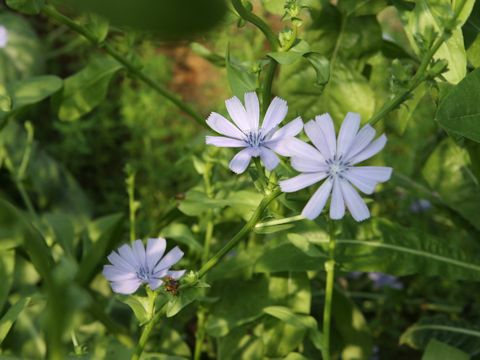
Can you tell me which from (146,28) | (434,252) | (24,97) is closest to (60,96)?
(24,97)

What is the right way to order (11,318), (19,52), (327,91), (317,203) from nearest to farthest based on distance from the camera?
(317,203) → (11,318) → (327,91) → (19,52)

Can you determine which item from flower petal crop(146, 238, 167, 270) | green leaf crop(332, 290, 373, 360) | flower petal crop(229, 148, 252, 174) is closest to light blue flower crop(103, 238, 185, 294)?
flower petal crop(146, 238, 167, 270)

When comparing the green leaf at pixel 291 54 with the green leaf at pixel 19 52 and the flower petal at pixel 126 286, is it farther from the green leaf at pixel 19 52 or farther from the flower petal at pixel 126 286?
the green leaf at pixel 19 52

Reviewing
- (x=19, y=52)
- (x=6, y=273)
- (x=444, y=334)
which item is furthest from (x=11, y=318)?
(x=19, y=52)

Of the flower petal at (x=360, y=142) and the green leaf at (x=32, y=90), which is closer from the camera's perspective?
the flower petal at (x=360, y=142)

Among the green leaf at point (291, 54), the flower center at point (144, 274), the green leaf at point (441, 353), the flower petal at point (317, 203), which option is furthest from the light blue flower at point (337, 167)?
the green leaf at point (441, 353)

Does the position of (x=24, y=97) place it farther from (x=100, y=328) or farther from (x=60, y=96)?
(x=100, y=328)

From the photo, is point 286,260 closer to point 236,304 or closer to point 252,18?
point 236,304
